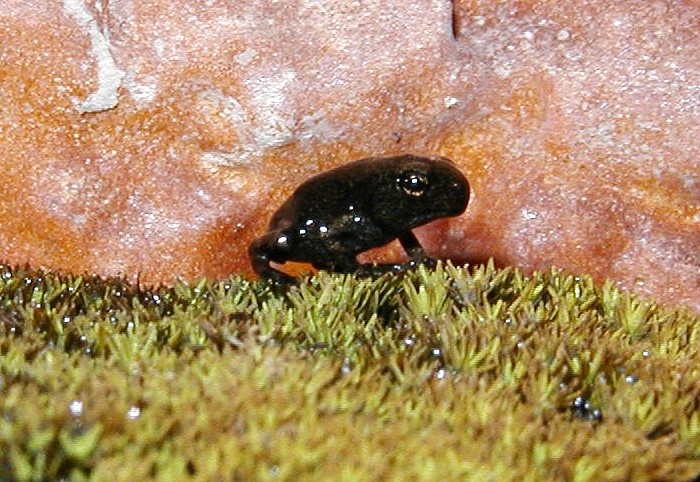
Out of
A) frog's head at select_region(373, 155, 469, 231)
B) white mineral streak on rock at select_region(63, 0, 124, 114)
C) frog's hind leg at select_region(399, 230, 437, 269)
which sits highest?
white mineral streak on rock at select_region(63, 0, 124, 114)

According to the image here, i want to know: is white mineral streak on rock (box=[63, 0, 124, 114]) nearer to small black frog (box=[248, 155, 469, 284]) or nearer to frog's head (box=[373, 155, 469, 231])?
small black frog (box=[248, 155, 469, 284])

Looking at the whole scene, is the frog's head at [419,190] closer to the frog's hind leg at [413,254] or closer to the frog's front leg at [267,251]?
the frog's hind leg at [413,254]

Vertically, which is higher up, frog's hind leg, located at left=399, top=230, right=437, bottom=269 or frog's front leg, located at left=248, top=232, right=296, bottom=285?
frog's front leg, located at left=248, top=232, right=296, bottom=285

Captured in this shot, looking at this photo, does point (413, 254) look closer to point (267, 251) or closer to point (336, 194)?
point (336, 194)

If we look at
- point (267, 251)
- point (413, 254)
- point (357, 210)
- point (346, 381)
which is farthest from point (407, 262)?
point (346, 381)

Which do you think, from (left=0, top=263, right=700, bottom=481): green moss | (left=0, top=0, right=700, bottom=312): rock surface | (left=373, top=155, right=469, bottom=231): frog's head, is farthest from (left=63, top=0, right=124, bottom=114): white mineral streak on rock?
(left=373, top=155, right=469, bottom=231): frog's head

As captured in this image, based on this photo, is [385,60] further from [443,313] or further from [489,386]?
[489,386]
